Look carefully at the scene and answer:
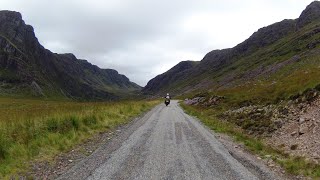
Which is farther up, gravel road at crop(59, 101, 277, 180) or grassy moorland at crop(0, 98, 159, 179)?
grassy moorland at crop(0, 98, 159, 179)

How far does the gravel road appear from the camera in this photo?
37.0ft

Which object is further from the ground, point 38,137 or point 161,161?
point 38,137

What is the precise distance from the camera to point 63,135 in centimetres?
1741

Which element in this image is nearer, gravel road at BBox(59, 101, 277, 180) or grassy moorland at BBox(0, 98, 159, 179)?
gravel road at BBox(59, 101, 277, 180)

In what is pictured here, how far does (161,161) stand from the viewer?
1318 cm

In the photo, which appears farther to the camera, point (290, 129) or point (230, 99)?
point (230, 99)

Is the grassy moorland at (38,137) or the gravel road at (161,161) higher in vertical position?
the grassy moorland at (38,137)

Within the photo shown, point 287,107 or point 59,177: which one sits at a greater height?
point 287,107

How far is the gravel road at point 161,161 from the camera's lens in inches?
444

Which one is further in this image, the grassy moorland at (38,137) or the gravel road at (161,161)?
A: the grassy moorland at (38,137)

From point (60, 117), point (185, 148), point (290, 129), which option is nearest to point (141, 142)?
point (185, 148)

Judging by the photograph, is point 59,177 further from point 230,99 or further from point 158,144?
point 230,99

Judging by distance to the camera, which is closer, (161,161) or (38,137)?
(161,161)

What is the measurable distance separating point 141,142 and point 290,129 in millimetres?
8702
